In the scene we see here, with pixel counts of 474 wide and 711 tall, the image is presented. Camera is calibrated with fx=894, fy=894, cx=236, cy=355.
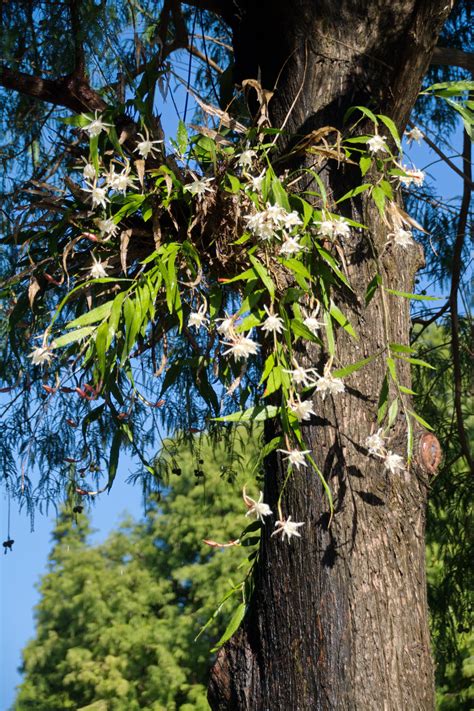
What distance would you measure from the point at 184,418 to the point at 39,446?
589 mm

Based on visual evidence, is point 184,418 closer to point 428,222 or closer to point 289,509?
point 428,222

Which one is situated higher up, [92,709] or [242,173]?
[92,709]

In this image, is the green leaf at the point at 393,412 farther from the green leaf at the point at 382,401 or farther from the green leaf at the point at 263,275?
the green leaf at the point at 263,275

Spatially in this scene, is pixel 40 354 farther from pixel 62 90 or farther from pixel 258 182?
pixel 62 90

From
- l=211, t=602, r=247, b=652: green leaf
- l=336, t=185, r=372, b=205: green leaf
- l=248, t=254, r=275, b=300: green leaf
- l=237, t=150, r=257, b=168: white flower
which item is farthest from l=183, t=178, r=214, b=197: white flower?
l=211, t=602, r=247, b=652: green leaf

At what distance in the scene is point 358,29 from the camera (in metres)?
2.06

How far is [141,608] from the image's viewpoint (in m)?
11.9

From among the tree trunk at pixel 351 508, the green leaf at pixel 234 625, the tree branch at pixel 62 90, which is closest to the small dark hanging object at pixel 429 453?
the tree trunk at pixel 351 508

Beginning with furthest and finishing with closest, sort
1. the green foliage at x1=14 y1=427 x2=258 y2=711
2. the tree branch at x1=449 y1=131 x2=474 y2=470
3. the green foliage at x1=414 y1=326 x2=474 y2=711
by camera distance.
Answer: the green foliage at x1=14 y1=427 x2=258 y2=711 < the green foliage at x1=414 y1=326 x2=474 y2=711 < the tree branch at x1=449 y1=131 x2=474 y2=470

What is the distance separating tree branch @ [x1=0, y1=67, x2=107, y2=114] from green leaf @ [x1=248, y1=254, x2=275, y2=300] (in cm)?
66

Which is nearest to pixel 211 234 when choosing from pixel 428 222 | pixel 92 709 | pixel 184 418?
pixel 184 418

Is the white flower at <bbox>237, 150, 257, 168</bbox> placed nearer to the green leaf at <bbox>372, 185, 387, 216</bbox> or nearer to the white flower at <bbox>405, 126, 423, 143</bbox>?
the green leaf at <bbox>372, 185, 387, 216</bbox>

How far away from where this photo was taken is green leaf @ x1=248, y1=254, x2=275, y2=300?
173 cm

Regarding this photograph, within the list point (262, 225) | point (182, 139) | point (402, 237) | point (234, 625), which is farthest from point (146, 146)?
point (234, 625)
